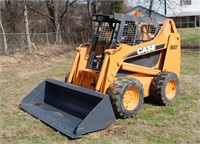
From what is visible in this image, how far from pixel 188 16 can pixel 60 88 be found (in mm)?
41116

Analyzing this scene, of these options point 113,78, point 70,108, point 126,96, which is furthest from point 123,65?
point 70,108

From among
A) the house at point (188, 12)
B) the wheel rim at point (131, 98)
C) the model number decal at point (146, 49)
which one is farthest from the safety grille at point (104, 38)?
the house at point (188, 12)

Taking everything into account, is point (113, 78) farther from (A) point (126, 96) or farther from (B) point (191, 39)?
(B) point (191, 39)

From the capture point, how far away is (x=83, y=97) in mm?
5453

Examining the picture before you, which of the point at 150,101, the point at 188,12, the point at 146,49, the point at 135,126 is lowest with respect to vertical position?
the point at 135,126

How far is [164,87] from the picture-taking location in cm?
614

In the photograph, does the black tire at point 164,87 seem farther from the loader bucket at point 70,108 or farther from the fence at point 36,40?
the fence at point 36,40

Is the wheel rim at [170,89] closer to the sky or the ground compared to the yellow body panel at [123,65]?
closer to the ground

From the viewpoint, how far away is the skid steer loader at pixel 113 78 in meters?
5.25

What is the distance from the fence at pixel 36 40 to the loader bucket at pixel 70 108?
35.0 feet

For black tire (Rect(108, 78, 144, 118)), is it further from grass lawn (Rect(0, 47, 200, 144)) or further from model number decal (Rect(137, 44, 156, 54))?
model number decal (Rect(137, 44, 156, 54))

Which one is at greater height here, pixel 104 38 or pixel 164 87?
pixel 104 38

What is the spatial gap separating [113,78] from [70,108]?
3.46 ft

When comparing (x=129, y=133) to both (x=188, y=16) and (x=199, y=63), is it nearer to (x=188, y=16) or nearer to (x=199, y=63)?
(x=199, y=63)
